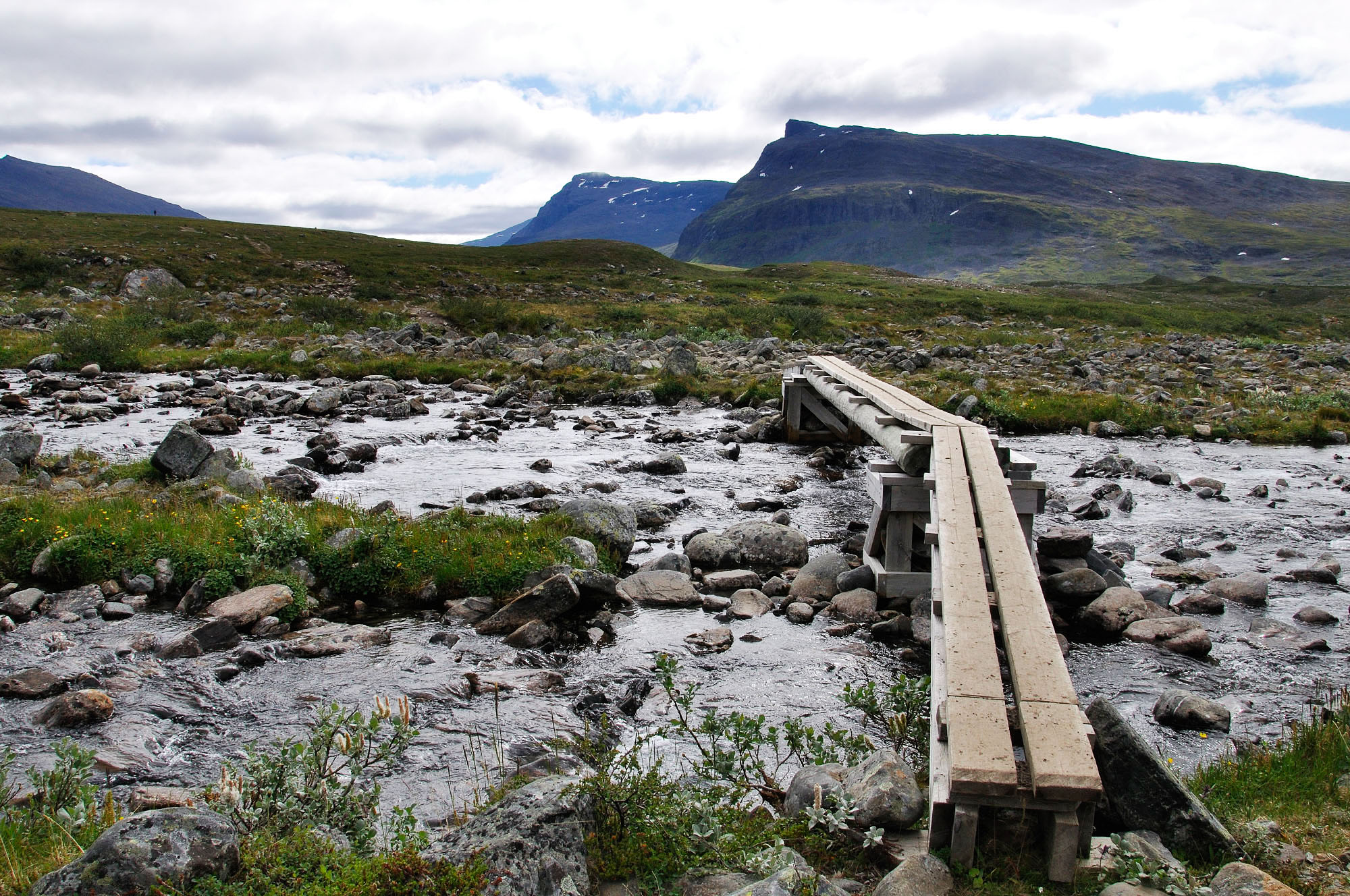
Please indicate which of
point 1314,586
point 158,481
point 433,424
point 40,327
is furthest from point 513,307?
point 1314,586

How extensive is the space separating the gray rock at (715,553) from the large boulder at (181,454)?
26.3 ft

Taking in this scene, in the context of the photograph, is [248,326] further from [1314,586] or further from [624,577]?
[1314,586]

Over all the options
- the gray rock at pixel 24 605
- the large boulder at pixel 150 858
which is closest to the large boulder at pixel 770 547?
the large boulder at pixel 150 858

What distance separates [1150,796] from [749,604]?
505 centimetres

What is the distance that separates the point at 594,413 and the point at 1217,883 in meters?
20.1

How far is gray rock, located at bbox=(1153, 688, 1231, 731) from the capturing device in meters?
6.47

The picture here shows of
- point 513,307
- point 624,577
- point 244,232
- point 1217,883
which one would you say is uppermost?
point 244,232

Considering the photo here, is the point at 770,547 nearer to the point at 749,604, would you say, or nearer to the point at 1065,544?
the point at 749,604

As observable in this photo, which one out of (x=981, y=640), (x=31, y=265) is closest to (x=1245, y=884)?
(x=981, y=640)

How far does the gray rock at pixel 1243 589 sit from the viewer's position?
926cm

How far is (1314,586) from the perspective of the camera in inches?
389

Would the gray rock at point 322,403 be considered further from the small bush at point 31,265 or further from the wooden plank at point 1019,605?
the small bush at point 31,265

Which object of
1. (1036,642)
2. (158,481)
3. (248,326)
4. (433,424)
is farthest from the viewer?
(248,326)

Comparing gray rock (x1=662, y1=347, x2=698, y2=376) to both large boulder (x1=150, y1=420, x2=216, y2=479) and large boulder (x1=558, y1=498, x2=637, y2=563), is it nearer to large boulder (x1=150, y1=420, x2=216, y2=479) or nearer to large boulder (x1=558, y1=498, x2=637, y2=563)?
large boulder (x1=558, y1=498, x2=637, y2=563)
